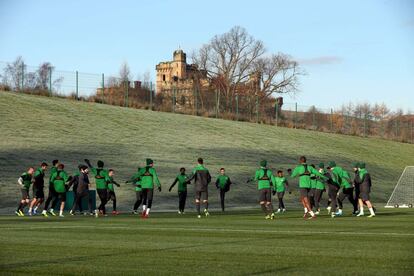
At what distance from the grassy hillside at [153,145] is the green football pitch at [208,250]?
17.6m

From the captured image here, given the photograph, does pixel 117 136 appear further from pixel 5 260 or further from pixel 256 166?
pixel 5 260

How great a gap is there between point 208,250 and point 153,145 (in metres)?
39.4

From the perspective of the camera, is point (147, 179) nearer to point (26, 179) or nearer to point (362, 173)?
point (26, 179)

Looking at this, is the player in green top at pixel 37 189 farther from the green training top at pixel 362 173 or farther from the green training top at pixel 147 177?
the green training top at pixel 362 173

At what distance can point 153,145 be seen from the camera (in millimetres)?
54469

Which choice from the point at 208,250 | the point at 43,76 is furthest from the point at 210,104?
the point at 208,250

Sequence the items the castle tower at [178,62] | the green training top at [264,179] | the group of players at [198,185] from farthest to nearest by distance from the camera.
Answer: the castle tower at [178,62] → the group of players at [198,185] → the green training top at [264,179]

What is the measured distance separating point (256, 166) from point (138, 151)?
315 inches

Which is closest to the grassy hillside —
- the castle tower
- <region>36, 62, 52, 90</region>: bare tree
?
<region>36, 62, 52, 90</region>: bare tree

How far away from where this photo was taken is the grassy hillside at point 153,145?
1777 inches

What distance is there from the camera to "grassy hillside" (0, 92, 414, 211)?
1777 inches

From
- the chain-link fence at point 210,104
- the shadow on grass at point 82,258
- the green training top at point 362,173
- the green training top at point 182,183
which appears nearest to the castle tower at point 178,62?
the chain-link fence at point 210,104

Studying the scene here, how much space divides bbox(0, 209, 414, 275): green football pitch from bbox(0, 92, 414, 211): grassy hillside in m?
17.6

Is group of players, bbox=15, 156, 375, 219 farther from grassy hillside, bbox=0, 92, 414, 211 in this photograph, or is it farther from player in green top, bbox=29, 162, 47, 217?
grassy hillside, bbox=0, 92, 414, 211
